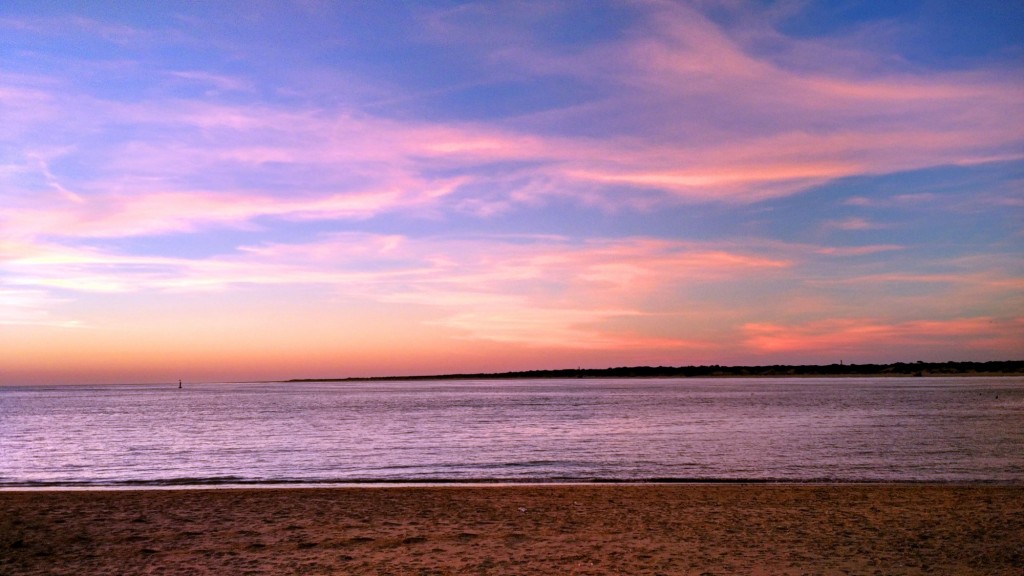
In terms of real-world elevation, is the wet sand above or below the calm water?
above

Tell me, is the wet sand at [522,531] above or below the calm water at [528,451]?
above

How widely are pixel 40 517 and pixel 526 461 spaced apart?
765 inches

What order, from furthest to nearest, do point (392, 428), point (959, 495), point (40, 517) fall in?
point (392, 428)
point (959, 495)
point (40, 517)

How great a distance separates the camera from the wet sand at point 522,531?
512 inches

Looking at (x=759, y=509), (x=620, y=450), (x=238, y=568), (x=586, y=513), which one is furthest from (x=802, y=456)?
(x=238, y=568)

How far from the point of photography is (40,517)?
57.7 feet

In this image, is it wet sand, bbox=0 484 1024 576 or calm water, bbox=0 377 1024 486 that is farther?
calm water, bbox=0 377 1024 486

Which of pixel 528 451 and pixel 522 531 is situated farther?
pixel 528 451

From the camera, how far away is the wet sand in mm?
12992

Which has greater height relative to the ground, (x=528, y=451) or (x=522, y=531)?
(x=522, y=531)

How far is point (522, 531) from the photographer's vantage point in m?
15.9

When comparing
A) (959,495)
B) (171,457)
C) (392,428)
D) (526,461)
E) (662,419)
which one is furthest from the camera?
(662,419)

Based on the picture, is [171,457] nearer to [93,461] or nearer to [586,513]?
[93,461]

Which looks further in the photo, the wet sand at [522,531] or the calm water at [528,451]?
the calm water at [528,451]
